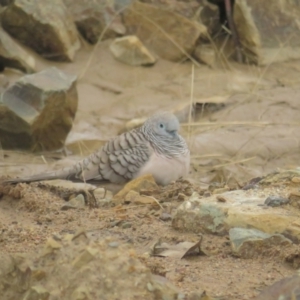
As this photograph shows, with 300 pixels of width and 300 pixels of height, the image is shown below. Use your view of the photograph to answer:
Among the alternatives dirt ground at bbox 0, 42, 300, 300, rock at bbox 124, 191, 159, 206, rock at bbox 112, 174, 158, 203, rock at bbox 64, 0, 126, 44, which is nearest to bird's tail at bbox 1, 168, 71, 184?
dirt ground at bbox 0, 42, 300, 300

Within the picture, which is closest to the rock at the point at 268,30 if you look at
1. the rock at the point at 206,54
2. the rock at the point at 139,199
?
the rock at the point at 206,54

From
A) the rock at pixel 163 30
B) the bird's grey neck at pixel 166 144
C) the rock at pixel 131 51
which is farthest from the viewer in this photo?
the rock at pixel 163 30

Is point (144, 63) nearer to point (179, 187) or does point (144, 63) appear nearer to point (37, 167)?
point (37, 167)

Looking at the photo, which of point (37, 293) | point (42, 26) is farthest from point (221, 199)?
point (42, 26)

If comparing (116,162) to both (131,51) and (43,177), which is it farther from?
(131,51)

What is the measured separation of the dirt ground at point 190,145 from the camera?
375 cm

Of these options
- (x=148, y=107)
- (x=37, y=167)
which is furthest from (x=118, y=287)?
(x=148, y=107)

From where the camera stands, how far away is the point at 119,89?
30.6 ft

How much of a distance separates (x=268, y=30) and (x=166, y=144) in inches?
164

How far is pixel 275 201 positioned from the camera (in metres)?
4.27

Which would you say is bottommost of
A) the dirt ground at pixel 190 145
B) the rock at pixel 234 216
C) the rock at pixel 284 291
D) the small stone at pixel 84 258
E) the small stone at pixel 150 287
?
the dirt ground at pixel 190 145

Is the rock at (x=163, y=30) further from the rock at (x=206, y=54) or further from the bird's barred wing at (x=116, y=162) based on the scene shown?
the bird's barred wing at (x=116, y=162)

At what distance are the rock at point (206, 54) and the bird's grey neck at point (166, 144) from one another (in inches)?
149

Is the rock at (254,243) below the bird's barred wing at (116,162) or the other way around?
the other way around
